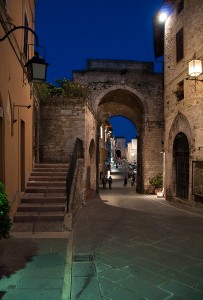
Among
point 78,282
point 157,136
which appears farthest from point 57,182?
point 157,136

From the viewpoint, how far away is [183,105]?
13.3 meters

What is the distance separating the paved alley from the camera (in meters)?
3.95

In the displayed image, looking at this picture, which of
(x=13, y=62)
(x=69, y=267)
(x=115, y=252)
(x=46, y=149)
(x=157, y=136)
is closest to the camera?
(x=69, y=267)

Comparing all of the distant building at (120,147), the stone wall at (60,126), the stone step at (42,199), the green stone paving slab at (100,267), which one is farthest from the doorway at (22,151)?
the distant building at (120,147)

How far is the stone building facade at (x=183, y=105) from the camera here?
11.7 meters

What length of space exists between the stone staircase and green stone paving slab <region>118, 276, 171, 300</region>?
10.9ft

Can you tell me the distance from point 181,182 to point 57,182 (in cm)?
714

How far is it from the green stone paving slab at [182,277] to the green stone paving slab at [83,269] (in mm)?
1136

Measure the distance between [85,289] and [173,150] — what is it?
11.7 m

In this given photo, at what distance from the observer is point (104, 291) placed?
392 centimetres

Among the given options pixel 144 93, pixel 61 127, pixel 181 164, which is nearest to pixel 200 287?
pixel 181 164

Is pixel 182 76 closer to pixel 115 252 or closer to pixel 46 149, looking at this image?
pixel 46 149

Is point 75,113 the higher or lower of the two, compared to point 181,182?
higher

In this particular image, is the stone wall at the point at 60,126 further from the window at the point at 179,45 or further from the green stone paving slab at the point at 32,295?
the green stone paving slab at the point at 32,295
